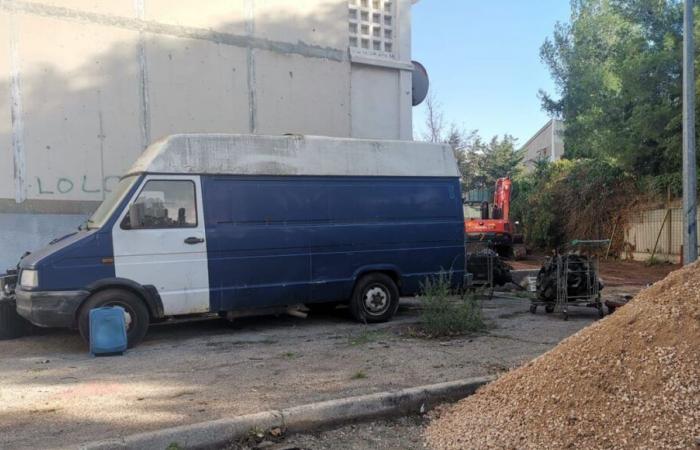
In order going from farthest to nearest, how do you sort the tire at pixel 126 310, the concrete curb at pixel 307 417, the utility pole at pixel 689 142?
the utility pole at pixel 689 142, the tire at pixel 126 310, the concrete curb at pixel 307 417

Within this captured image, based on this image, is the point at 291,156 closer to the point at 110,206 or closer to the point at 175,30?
the point at 110,206

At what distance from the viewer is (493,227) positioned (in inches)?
822

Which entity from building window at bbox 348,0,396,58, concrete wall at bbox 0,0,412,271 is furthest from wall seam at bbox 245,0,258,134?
building window at bbox 348,0,396,58

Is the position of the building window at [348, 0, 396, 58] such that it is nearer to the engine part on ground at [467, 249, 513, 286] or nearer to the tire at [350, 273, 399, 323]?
the engine part on ground at [467, 249, 513, 286]

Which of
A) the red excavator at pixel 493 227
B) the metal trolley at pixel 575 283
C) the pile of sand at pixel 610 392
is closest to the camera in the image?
the pile of sand at pixel 610 392

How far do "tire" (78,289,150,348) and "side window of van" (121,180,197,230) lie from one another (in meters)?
0.84

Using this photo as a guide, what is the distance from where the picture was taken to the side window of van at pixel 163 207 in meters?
7.38

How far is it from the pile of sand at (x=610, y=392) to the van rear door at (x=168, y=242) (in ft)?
13.8

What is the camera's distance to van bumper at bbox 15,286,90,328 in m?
6.91

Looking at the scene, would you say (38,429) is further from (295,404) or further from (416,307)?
(416,307)

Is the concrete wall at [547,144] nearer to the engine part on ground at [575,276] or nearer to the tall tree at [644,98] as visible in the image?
the tall tree at [644,98]

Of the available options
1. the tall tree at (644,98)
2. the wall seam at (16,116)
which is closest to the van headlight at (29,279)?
the wall seam at (16,116)

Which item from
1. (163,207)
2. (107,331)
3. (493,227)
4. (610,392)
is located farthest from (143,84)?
(493,227)

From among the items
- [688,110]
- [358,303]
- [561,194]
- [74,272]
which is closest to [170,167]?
[74,272]
